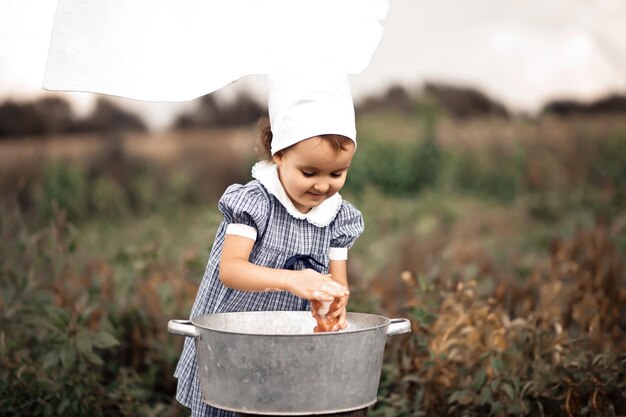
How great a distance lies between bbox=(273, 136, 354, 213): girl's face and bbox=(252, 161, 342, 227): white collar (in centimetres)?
4

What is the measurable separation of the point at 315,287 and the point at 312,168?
37 cm

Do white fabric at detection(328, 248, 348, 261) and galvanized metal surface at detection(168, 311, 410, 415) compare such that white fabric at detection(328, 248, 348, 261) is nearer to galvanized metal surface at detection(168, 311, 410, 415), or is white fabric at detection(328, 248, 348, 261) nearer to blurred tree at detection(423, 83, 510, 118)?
galvanized metal surface at detection(168, 311, 410, 415)

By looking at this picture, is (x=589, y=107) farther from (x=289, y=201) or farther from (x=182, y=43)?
(x=182, y=43)

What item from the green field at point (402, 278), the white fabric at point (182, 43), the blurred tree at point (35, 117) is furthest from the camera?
the blurred tree at point (35, 117)

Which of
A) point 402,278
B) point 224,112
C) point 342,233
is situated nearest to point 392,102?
point 224,112

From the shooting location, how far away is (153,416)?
12.9ft

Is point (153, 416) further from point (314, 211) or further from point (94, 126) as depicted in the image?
point (94, 126)

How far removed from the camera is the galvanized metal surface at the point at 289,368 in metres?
2.57

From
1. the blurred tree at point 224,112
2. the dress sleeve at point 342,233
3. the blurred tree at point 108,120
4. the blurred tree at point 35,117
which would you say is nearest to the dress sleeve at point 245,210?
the dress sleeve at point 342,233

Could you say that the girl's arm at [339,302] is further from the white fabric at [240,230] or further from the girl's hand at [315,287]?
the white fabric at [240,230]

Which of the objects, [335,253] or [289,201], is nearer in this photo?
[289,201]

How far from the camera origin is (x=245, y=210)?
2918 mm

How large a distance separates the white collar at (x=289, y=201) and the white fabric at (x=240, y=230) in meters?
0.14

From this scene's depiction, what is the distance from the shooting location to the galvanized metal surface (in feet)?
8.43
